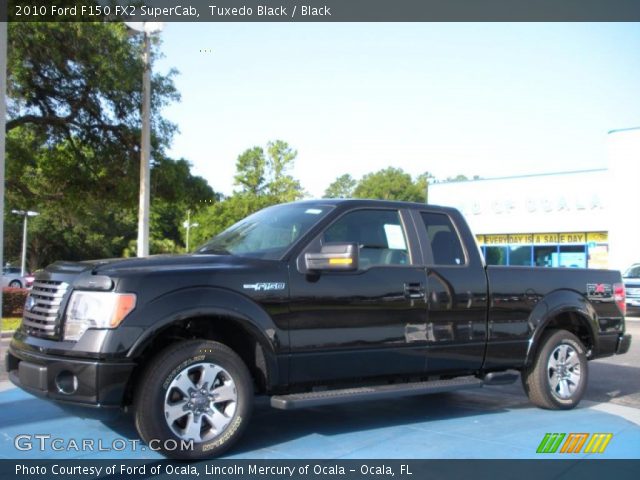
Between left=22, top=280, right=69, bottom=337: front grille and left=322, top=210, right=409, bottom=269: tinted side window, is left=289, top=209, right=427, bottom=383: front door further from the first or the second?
left=22, top=280, right=69, bottom=337: front grille

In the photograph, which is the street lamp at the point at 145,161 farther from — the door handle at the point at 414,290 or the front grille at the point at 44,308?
the door handle at the point at 414,290

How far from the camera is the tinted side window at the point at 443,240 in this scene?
6.11 metres

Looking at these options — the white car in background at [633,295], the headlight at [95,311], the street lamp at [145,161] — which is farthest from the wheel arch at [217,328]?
the white car in background at [633,295]

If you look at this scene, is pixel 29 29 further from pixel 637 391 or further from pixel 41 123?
pixel 637 391

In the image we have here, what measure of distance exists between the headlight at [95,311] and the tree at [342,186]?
362 feet

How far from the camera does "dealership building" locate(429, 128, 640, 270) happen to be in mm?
29031

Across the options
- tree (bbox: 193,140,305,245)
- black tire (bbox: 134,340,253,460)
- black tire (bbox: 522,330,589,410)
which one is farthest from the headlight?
tree (bbox: 193,140,305,245)

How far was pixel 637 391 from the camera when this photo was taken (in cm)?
812

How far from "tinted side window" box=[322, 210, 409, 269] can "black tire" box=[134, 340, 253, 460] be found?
52.8 inches

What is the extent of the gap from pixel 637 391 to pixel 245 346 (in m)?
5.28

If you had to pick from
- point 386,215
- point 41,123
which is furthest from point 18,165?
point 386,215

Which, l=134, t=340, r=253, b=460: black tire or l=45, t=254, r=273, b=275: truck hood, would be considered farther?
l=45, t=254, r=273, b=275: truck hood

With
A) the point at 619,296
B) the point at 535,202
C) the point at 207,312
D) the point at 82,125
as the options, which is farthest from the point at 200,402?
the point at 535,202

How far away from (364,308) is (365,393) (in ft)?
2.11
